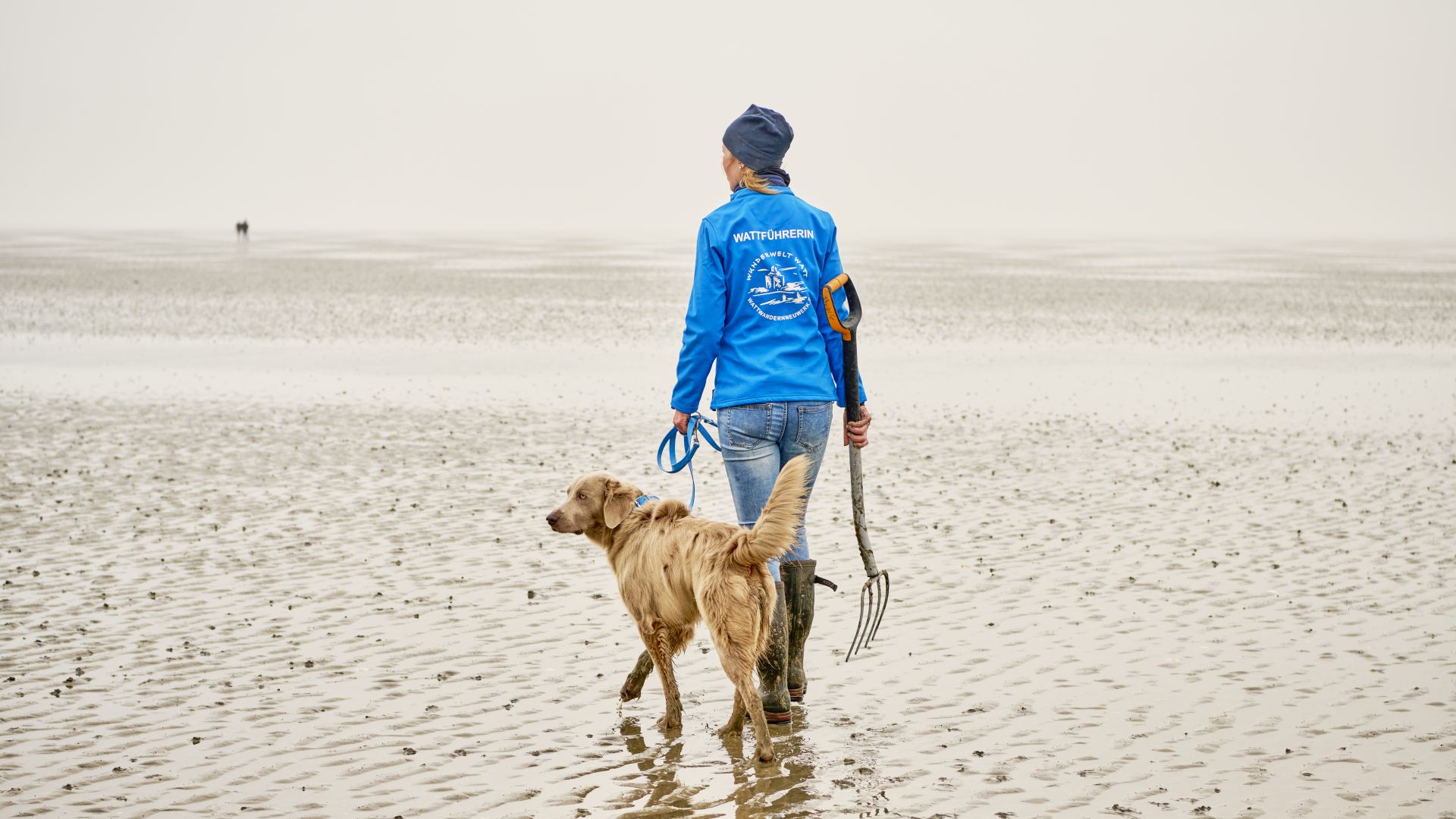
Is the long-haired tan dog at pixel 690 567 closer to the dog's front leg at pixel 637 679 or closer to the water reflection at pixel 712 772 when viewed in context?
the water reflection at pixel 712 772

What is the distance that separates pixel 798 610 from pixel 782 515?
1.15m

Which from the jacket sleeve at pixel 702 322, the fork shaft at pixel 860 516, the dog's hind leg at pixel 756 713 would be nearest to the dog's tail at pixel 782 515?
the dog's hind leg at pixel 756 713

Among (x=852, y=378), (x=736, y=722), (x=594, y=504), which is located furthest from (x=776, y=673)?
(x=852, y=378)

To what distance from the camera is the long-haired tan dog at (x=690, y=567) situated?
5828 millimetres

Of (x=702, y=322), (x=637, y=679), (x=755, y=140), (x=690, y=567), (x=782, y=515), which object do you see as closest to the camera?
(x=782, y=515)

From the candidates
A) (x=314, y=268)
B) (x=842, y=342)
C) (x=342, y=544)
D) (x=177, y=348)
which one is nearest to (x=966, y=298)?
(x=177, y=348)

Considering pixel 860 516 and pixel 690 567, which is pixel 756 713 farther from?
pixel 860 516

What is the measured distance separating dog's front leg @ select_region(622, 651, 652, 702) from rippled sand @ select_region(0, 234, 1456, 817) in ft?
0.32

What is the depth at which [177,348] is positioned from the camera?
80.6 ft

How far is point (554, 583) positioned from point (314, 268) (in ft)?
151

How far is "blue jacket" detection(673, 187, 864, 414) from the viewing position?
636cm

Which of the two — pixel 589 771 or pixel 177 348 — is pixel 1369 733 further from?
pixel 177 348

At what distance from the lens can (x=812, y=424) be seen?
21.4 ft

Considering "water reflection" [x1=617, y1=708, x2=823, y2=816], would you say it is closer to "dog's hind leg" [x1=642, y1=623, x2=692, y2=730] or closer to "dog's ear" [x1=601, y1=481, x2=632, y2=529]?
"dog's hind leg" [x1=642, y1=623, x2=692, y2=730]
